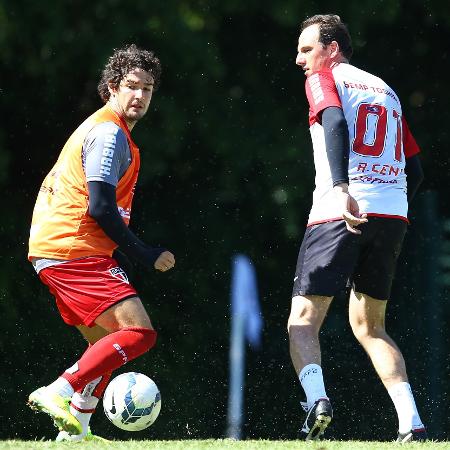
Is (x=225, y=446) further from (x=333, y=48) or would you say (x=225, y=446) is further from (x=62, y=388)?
(x=333, y=48)

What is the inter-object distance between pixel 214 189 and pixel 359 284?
3.56 meters

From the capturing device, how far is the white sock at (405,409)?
5059 mm

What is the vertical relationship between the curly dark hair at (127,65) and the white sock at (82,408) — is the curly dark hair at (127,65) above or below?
above

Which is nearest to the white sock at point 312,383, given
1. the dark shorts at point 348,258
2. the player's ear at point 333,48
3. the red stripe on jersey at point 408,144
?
the dark shorts at point 348,258

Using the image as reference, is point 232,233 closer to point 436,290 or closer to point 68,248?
point 436,290

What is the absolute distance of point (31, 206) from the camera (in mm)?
8570

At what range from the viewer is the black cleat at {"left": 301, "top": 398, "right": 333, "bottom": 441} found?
4707mm

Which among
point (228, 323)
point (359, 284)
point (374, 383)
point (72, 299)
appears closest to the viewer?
point (72, 299)

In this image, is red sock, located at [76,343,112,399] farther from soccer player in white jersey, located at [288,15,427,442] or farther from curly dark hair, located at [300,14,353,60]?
curly dark hair, located at [300,14,353,60]

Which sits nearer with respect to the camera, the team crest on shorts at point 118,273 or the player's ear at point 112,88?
the team crest on shorts at point 118,273

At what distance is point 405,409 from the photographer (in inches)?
200

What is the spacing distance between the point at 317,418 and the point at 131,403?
87 centimetres

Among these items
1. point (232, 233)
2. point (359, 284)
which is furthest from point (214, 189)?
point (359, 284)

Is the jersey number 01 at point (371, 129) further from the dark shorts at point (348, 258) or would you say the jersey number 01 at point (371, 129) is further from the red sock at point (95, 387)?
the red sock at point (95, 387)
